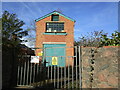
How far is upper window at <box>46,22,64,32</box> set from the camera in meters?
12.7

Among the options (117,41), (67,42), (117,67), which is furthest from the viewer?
(67,42)

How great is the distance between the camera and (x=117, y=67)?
11.7 ft

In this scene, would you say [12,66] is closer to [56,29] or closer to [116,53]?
[116,53]

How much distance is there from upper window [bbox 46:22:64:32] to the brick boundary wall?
899 centimetres

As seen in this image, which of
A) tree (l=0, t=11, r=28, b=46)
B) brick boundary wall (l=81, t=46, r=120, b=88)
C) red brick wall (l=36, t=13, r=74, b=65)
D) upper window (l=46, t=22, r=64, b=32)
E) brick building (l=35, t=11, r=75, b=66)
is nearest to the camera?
brick boundary wall (l=81, t=46, r=120, b=88)

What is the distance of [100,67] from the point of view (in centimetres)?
374

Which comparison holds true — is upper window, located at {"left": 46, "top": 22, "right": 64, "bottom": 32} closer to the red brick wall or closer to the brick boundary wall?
the red brick wall

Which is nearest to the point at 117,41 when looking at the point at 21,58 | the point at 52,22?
the point at 21,58

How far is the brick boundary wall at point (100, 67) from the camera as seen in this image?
358cm

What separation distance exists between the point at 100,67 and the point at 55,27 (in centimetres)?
960

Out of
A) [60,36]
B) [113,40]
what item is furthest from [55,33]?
[113,40]

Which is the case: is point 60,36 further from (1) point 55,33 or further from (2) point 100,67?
(2) point 100,67

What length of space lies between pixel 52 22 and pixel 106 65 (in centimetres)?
1006

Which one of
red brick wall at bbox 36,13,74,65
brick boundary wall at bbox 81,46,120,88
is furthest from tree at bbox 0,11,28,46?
brick boundary wall at bbox 81,46,120,88
